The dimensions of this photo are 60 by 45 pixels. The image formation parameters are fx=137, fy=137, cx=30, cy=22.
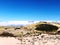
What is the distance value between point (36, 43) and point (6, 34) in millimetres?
4864

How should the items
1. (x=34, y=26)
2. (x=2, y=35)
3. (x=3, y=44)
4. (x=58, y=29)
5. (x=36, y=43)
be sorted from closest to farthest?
(x=3, y=44)
(x=36, y=43)
(x=2, y=35)
(x=58, y=29)
(x=34, y=26)

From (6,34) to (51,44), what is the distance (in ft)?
19.6

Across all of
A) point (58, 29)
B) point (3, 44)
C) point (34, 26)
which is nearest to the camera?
point (3, 44)

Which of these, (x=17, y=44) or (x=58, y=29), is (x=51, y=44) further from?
(x=58, y=29)

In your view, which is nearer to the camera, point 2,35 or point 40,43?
point 40,43

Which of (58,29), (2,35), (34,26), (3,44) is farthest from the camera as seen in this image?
(34,26)

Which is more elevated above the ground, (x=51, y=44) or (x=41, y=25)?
(x=41, y=25)

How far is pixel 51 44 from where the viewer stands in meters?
11.4

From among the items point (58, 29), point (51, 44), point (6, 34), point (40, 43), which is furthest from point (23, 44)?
point (58, 29)

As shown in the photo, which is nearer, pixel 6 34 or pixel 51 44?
pixel 51 44

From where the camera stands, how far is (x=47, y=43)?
11805 mm

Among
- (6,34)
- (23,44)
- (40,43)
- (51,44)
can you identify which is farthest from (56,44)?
(6,34)

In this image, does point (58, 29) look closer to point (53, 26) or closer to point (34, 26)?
point (53, 26)

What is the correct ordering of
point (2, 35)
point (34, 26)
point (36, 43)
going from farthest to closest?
point (34, 26), point (2, 35), point (36, 43)
